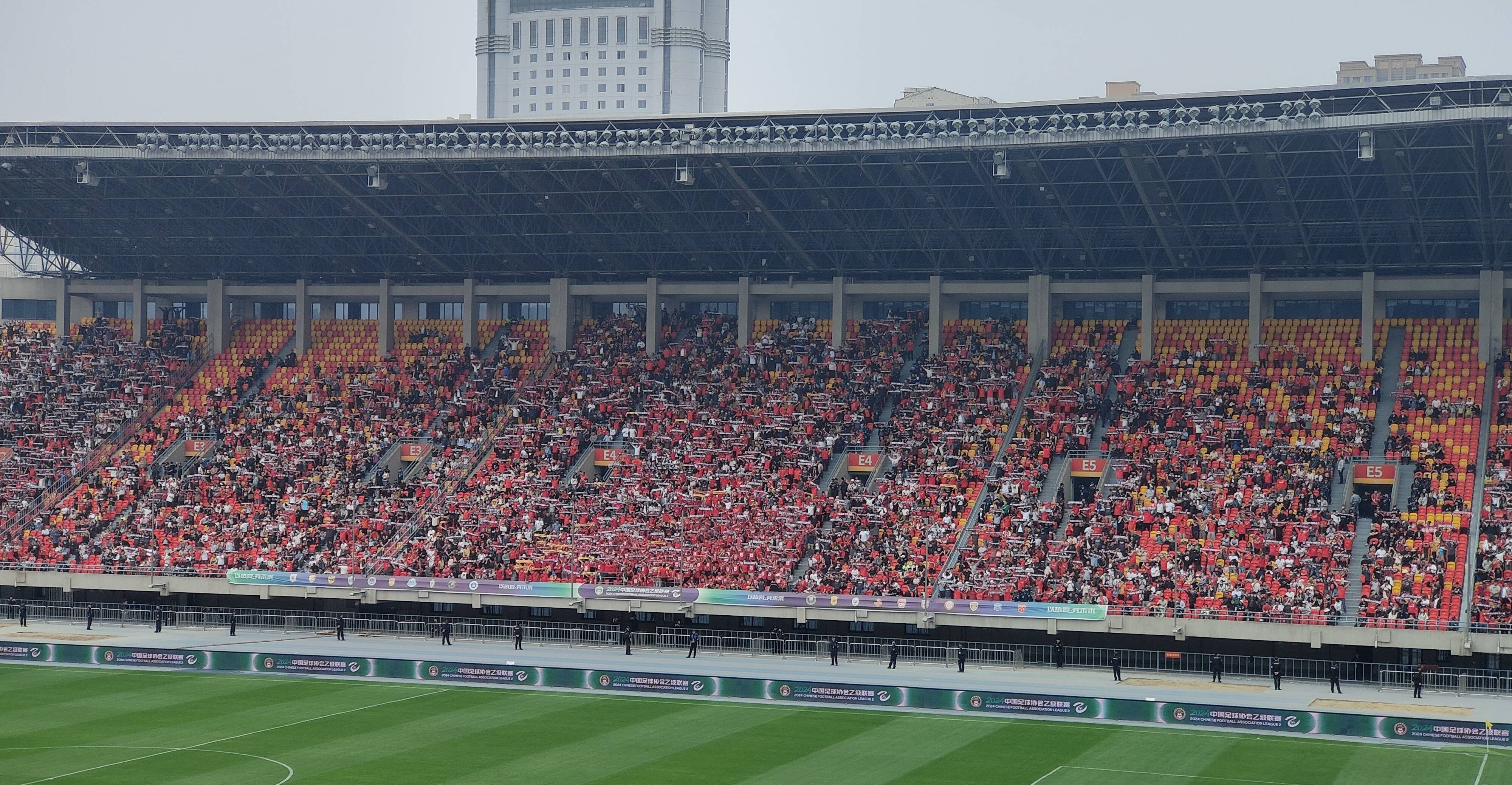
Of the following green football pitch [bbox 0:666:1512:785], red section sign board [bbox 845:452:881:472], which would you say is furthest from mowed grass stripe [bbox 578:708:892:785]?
red section sign board [bbox 845:452:881:472]

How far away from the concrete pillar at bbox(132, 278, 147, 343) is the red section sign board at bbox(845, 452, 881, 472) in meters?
36.8

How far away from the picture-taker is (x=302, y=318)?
79438mm

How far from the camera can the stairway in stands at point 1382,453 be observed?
5128 centimetres

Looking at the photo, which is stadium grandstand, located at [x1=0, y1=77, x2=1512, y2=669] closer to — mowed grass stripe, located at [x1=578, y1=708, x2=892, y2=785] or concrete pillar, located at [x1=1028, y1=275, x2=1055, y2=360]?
concrete pillar, located at [x1=1028, y1=275, x2=1055, y2=360]

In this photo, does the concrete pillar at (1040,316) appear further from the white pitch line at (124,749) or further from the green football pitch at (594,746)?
the white pitch line at (124,749)

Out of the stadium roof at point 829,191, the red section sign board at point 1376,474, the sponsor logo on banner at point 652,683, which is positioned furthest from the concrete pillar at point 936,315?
the sponsor logo on banner at point 652,683

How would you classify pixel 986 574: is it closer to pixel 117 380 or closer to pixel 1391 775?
pixel 1391 775

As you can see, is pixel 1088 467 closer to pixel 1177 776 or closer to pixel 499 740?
pixel 1177 776

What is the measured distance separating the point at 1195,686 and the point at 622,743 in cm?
1830

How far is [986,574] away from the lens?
54.5 metres

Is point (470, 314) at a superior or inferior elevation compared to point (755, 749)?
superior

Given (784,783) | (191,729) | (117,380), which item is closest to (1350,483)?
(784,783)

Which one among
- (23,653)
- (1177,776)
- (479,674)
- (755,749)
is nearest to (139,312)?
(23,653)

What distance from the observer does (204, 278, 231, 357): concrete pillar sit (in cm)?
8069
